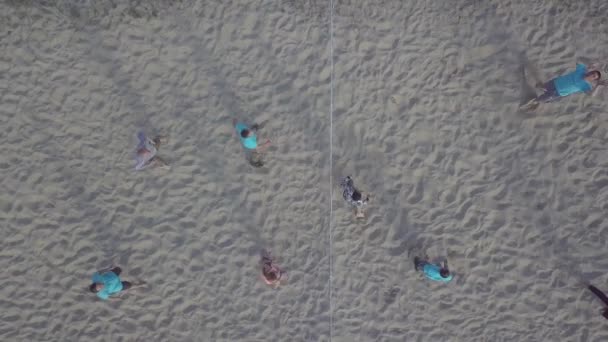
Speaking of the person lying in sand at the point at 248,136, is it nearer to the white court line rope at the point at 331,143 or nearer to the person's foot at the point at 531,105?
the white court line rope at the point at 331,143

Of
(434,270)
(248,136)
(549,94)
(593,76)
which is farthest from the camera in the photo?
(549,94)

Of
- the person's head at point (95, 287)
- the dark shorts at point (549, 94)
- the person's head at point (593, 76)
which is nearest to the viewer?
the person's head at point (593, 76)

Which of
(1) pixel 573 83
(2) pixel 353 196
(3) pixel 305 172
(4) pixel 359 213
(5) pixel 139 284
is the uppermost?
(1) pixel 573 83

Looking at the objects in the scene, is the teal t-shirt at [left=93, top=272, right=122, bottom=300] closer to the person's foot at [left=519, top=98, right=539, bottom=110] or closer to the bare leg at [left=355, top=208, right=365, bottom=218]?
the bare leg at [left=355, top=208, right=365, bottom=218]

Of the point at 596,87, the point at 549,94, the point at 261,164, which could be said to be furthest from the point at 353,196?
the point at 596,87

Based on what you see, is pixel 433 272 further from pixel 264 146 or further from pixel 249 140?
pixel 249 140

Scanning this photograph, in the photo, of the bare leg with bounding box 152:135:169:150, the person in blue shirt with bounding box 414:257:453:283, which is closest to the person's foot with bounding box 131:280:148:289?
the bare leg with bounding box 152:135:169:150

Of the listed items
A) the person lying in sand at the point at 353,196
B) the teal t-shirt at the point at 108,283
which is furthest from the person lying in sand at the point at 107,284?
the person lying in sand at the point at 353,196
